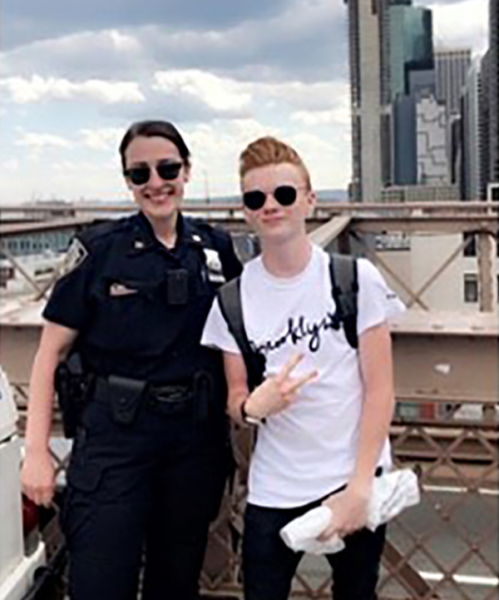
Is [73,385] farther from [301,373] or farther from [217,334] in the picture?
[301,373]

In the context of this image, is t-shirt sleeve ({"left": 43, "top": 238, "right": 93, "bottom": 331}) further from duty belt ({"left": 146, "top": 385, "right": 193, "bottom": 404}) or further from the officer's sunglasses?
the officer's sunglasses

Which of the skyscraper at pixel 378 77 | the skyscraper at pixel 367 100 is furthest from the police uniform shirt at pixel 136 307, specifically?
the skyscraper at pixel 367 100

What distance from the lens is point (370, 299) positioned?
216 cm

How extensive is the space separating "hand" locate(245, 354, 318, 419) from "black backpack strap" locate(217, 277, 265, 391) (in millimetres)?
86

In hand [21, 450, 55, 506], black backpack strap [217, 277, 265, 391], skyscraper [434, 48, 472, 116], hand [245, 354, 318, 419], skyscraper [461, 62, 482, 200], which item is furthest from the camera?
skyscraper [434, 48, 472, 116]

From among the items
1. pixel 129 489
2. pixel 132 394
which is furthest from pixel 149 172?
pixel 129 489

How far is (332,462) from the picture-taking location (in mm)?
2188

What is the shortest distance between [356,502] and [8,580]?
920mm

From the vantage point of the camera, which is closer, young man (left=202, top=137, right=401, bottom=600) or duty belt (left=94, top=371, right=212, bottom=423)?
young man (left=202, top=137, right=401, bottom=600)

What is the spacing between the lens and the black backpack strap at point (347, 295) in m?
2.15

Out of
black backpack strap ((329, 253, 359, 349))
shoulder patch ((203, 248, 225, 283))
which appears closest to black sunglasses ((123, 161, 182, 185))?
shoulder patch ((203, 248, 225, 283))

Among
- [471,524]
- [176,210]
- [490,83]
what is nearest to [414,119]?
[490,83]

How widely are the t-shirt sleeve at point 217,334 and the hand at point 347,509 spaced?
426 mm

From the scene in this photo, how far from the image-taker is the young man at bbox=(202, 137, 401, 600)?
7.05 feet
